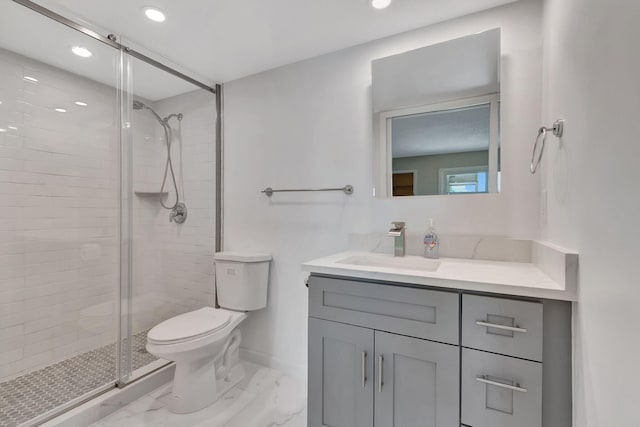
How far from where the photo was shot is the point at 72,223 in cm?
201

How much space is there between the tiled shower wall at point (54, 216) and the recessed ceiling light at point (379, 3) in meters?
1.75

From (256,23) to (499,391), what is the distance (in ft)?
6.76

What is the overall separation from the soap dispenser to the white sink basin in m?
0.05

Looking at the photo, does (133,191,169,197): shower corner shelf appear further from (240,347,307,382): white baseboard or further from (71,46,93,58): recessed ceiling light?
(240,347,307,382): white baseboard

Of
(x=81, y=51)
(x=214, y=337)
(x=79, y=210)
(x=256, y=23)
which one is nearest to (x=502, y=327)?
(x=214, y=337)

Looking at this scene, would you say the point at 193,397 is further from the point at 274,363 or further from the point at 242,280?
the point at 242,280

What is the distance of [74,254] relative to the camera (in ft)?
6.60

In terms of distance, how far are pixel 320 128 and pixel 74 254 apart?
192cm

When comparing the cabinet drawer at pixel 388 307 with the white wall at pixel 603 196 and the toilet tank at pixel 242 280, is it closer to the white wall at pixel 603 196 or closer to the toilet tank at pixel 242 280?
the white wall at pixel 603 196

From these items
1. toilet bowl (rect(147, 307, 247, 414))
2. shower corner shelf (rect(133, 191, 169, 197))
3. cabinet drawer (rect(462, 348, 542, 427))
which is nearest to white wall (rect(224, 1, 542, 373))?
toilet bowl (rect(147, 307, 247, 414))

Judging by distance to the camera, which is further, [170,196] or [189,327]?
[170,196]

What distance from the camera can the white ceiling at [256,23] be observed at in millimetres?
1501

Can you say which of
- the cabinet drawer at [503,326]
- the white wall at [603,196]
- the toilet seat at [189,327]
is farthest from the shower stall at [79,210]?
the white wall at [603,196]

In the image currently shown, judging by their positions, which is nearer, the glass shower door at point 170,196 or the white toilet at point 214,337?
the white toilet at point 214,337
